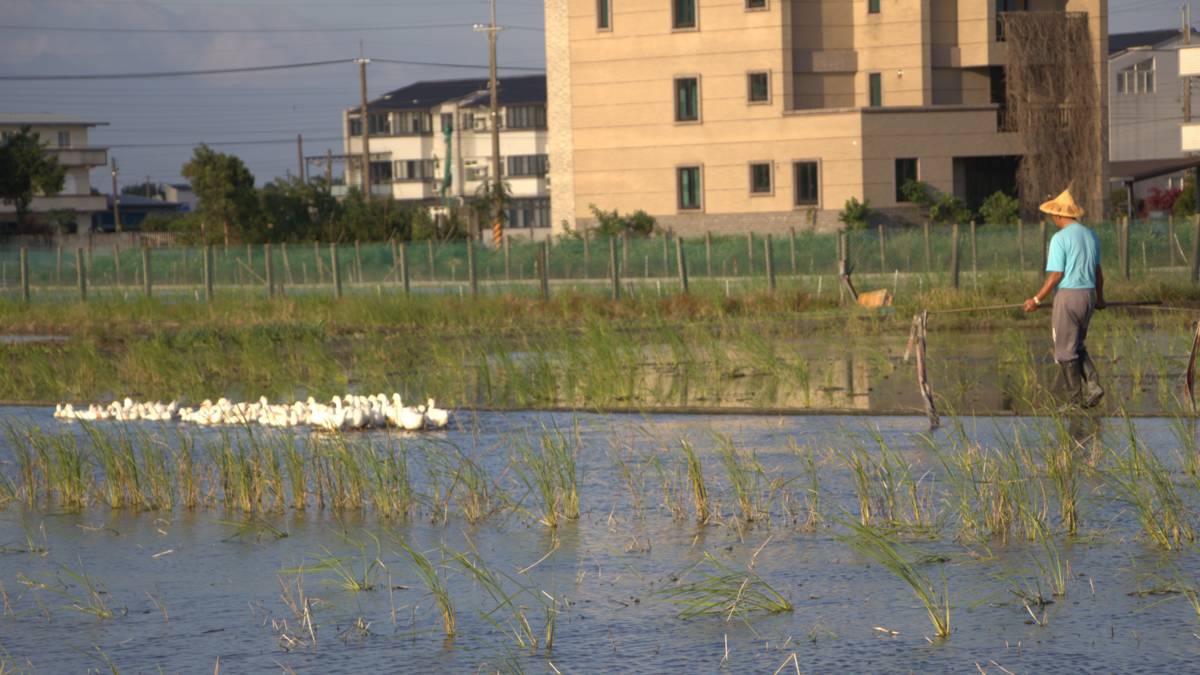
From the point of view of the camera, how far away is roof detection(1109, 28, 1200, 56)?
80438mm

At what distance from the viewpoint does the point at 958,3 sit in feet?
190

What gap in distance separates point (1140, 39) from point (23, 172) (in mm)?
54974

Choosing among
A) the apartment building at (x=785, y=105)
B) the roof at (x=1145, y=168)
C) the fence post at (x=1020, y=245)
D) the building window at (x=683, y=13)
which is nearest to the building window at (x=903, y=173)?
the apartment building at (x=785, y=105)

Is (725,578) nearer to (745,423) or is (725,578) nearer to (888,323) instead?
(745,423)

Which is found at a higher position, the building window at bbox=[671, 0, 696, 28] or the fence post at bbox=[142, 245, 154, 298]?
the building window at bbox=[671, 0, 696, 28]

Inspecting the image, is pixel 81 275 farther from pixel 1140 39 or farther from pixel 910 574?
pixel 1140 39

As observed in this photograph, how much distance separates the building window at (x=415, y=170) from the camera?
112 m

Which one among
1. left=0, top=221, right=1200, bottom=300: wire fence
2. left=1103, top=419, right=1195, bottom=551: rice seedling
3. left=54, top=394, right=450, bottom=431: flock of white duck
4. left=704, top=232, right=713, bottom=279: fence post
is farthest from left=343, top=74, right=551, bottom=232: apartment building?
left=1103, top=419, right=1195, bottom=551: rice seedling

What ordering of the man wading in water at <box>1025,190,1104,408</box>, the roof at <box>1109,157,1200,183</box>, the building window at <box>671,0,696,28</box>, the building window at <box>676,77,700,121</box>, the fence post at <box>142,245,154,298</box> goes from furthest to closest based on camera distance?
the roof at <box>1109,157,1200,183</box>, the building window at <box>676,77,700,121</box>, the building window at <box>671,0,696,28</box>, the fence post at <box>142,245,154,298</box>, the man wading in water at <box>1025,190,1104,408</box>

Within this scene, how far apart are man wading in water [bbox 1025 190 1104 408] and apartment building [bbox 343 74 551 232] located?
85915 mm

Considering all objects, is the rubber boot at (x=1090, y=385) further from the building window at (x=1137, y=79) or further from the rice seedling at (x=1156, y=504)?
the building window at (x=1137, y=79)

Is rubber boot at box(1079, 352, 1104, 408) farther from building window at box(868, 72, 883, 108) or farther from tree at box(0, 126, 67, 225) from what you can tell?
tree at box(0, 126, 67, 225)

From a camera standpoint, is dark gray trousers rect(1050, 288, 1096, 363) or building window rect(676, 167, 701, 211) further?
building window rect(676, 167, 701, 211)

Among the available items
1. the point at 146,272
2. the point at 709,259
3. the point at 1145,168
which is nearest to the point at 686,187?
the point at 709,259
